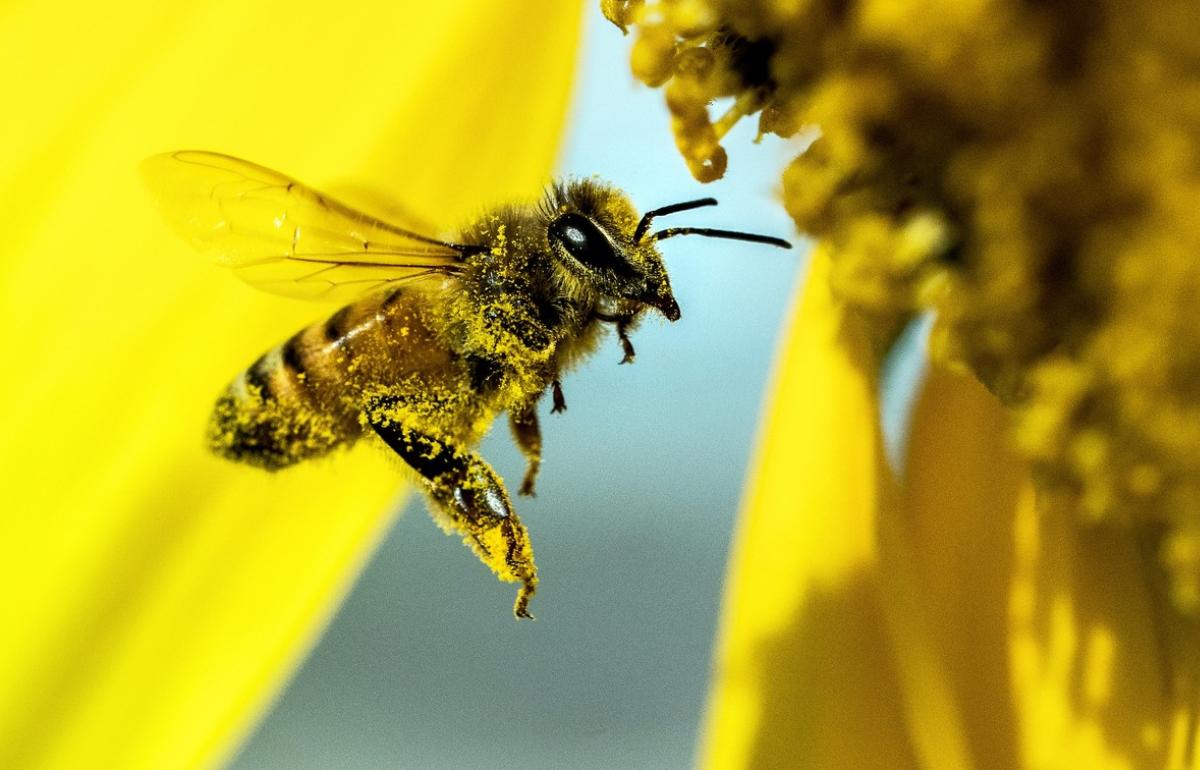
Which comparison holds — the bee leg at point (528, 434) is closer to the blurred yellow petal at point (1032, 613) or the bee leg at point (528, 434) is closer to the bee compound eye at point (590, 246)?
the bee compound eye at point (590, 246)

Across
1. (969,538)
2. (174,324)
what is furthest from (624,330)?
A: (174,324)

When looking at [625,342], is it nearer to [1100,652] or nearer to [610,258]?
[610,258]

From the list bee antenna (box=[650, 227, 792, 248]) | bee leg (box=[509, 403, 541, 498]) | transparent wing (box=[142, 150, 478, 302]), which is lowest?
bee leg (box=[509, 403, 541, 498])

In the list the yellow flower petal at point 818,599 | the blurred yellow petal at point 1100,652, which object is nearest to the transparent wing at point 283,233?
the yellow flower petal at point 818,599

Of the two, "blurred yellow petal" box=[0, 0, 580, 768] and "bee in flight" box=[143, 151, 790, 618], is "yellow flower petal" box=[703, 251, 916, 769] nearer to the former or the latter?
"bee in flight" box=[143, 151, 790, 618]

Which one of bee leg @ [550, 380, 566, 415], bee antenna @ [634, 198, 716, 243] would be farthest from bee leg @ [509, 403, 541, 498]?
bee antenna @ [634, 198, 716, 243]

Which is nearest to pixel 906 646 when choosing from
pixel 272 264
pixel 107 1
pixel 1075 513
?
pixel 1075 513

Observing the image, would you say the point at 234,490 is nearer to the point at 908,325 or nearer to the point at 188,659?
the point at 188,659
